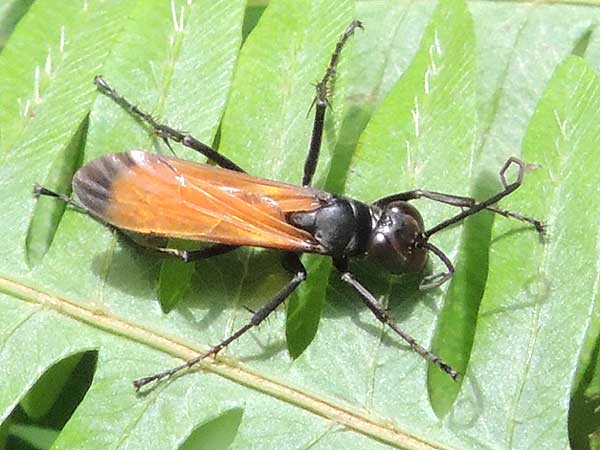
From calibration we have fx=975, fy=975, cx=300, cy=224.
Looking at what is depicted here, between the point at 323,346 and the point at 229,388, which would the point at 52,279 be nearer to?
the point at 229,388

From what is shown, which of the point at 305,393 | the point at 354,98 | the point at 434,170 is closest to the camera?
the point at 305,393

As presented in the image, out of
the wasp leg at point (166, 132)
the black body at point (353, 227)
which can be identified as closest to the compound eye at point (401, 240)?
the black body at point (353, 227)

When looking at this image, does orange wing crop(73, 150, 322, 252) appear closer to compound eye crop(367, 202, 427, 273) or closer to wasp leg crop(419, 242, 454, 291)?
compound eye crop(367, 202, 427, 273)

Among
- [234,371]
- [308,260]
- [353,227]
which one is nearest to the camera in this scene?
[234,371]

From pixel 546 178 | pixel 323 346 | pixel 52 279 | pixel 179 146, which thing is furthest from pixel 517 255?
pixel 52 279

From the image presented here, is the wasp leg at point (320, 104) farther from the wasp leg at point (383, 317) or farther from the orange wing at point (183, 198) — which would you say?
the wasp leg at point (383, 317)

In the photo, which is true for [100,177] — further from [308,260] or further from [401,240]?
[401,240]

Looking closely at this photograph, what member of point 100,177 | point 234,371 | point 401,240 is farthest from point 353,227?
point 100,177
